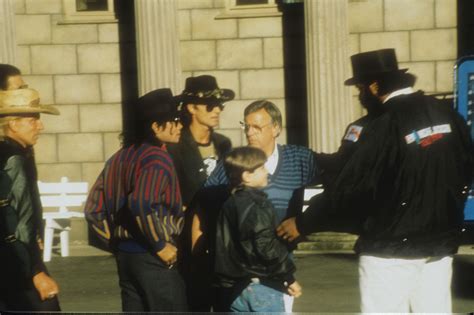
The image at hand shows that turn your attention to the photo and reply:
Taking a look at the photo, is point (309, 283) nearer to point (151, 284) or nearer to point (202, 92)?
point (202, 92)

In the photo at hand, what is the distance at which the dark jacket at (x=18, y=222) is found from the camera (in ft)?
19.6

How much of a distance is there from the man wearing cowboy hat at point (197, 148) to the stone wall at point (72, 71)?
7.09 m

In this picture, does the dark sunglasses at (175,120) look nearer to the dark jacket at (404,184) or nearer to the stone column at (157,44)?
the dark jacket at (404,184)

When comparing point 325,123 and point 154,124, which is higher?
point 154,124

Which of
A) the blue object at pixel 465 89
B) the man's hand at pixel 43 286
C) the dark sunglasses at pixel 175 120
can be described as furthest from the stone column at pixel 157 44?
the man's hand at pixel 43 286

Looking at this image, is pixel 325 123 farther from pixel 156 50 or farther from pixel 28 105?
pixel 28 105

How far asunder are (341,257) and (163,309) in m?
6.63

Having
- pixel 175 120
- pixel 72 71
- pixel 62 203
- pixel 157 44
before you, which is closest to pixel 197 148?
pixel 175 120

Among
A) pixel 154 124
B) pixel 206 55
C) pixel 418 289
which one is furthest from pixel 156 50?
pixel 418 289

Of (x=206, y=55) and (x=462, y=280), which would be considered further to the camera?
(x=206, y=55)

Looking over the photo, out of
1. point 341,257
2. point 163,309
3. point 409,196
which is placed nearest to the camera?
point 409,196

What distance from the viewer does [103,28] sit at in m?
14.8

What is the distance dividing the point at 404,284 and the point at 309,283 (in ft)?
17.5

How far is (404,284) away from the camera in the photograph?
19.5ft
